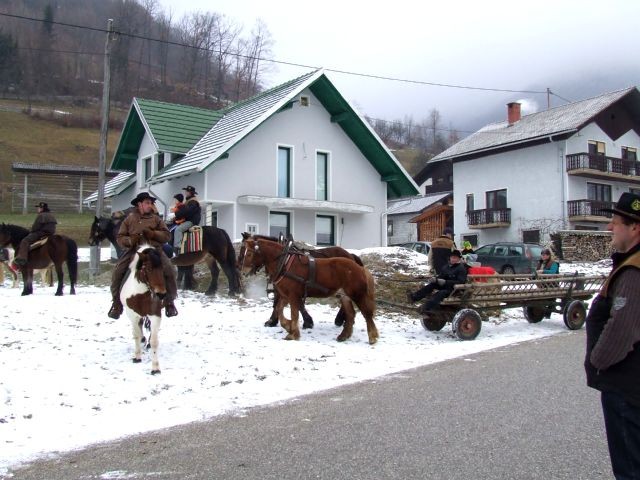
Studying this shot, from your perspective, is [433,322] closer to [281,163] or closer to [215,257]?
[215,257]

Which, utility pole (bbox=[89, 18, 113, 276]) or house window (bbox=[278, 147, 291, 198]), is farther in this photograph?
house window (bbox=[278, 147, 291, 198])

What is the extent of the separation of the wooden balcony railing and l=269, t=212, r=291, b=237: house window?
2459 centimetres

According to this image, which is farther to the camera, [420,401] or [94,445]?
[420,401]

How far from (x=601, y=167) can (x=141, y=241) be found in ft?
132

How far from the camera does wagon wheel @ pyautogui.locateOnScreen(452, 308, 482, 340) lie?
1230 cm

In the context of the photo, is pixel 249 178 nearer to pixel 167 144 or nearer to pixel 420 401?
pixel 167 144

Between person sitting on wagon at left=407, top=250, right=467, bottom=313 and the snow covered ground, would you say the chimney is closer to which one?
Result: the snow covered ground

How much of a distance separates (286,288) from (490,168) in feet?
127

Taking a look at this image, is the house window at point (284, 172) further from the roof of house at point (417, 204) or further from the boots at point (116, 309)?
the roof of house at point (417, 204)

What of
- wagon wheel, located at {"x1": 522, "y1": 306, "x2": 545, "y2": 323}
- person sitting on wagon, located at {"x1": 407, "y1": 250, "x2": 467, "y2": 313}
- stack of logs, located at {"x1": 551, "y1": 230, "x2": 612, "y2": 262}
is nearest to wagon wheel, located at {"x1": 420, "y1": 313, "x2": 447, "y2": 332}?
person sitting on wagon, located at {"x1": 407, "y1": 250, "x2": 467, "y2": 313}

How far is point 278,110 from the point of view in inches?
946

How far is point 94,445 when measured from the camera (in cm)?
602

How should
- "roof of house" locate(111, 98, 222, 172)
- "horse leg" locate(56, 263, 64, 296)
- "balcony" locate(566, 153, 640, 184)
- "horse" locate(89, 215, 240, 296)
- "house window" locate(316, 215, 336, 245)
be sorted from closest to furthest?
"horse leg" locate(56, 263, 64, 296)
"horse" locate(89, 215, 240, 296)
"roof of house" locate(111, 98, 222, 172)
"house window" locate(316, 215, 336, 245)
"balcony" locate(566, 153, 640, 184)

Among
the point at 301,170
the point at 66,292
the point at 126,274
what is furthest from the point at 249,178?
the point at 126,274
